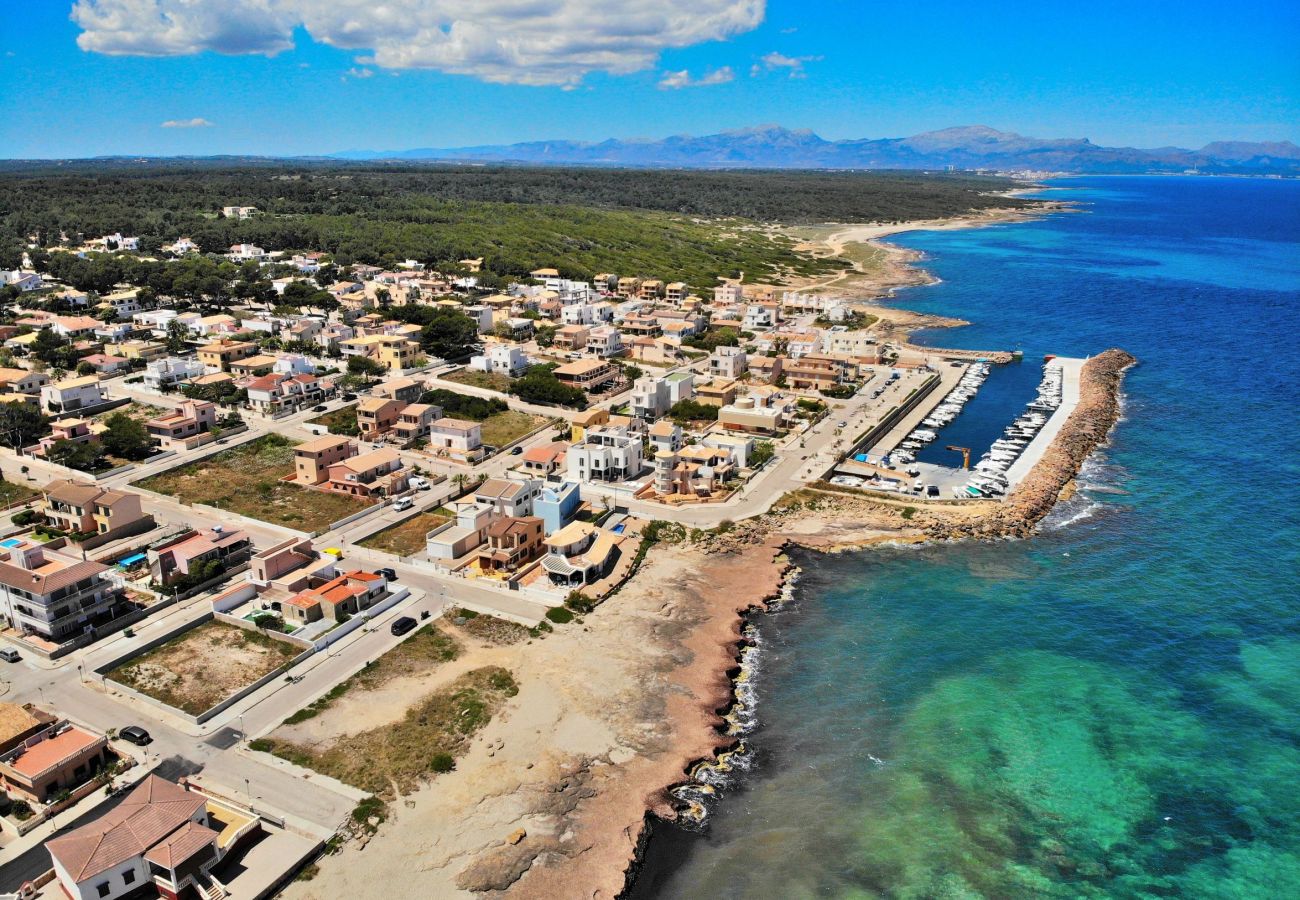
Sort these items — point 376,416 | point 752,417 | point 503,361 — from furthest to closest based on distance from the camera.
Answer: point 503,361 → point 752,417 → point 376,416

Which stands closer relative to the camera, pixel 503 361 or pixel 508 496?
pixel 508 496

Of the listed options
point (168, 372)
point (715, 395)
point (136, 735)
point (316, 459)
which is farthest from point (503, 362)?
point (136, 735)

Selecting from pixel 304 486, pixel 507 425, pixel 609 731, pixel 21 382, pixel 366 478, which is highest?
pixel 21 382

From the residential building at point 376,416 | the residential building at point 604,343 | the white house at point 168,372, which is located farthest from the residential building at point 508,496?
the residential building at point 604,343

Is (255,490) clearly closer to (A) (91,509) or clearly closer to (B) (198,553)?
(A) (91,509)

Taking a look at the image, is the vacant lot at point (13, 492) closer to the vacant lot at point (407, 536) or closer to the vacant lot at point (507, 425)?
the vacant lot at point (407, 536)

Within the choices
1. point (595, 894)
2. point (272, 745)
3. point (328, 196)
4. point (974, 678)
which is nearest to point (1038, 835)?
point (974, 678)
